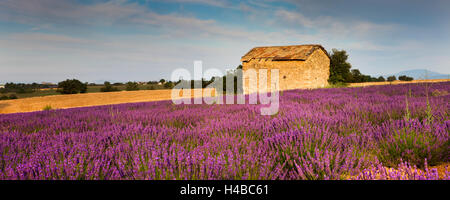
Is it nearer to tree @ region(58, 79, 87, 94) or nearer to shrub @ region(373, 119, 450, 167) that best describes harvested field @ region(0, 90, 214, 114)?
shrub @ region(373, 119, 450, 167)

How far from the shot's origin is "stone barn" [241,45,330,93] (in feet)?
70.8

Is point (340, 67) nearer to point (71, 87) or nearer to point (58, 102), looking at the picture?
point (58, 102)

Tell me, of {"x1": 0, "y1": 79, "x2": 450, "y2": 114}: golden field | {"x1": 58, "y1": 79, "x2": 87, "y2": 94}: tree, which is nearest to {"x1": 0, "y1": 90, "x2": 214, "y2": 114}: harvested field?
{"x1": 0, "y1": 79, "x2": 450, "y2": 114}: golden field

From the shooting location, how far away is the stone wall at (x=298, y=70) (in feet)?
70.7

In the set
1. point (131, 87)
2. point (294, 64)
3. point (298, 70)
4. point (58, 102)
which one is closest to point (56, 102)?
point (58, 102)

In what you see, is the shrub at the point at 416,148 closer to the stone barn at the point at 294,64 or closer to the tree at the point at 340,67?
the stone barn at the point at 294,64


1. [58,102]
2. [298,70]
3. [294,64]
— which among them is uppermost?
[294,64]

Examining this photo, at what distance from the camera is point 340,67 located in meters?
32.4

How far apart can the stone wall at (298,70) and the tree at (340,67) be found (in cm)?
496

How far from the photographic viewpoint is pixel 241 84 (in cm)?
2675

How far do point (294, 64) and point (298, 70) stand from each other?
2.36ft

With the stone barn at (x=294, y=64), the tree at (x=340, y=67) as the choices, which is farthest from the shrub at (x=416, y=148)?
the tree at (x=340, y=67)
